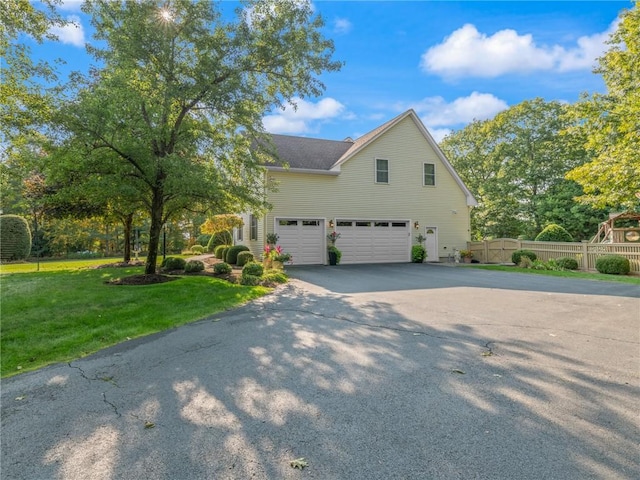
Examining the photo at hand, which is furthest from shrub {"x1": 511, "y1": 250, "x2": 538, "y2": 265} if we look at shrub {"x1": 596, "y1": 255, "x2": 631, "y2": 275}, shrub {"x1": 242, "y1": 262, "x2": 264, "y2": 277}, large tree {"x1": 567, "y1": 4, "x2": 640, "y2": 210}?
shrub {"x1": 242, "y1": 262, "x2": 264, "y2": 277}

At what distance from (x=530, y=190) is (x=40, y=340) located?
30.2 metres

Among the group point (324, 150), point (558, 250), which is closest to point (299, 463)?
point (558, 250)

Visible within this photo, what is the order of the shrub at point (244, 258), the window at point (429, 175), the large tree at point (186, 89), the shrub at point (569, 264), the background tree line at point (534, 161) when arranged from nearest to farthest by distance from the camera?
the large tree at point (186, 89) < the shrub at point (569, 264) < the shrub at point (244, 258) < the background tree line at point (534, 161) < the window at point (429, 175)

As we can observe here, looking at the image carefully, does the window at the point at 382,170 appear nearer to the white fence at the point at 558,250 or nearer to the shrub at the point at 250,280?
the white fence at the point at 558,250

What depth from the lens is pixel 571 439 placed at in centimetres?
231

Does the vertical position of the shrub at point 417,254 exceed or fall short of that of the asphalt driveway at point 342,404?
it exceeds it

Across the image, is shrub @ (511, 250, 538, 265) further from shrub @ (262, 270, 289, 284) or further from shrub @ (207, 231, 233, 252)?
shrub @ (207, 231, 233, 252)

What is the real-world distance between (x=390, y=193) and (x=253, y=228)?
757 centimetres

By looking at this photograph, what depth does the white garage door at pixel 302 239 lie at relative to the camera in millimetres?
15383

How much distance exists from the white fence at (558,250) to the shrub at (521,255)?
1.63 ft

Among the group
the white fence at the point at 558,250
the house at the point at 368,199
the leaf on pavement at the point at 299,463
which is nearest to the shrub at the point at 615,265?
the white fence at the point at 558,250

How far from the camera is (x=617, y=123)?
13352 mm

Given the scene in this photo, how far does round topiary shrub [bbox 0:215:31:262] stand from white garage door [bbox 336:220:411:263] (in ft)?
57.2

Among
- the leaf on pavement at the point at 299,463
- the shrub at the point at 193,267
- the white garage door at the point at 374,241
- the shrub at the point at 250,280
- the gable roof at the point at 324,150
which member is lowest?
the leaf on pavement at the point at 299,463
